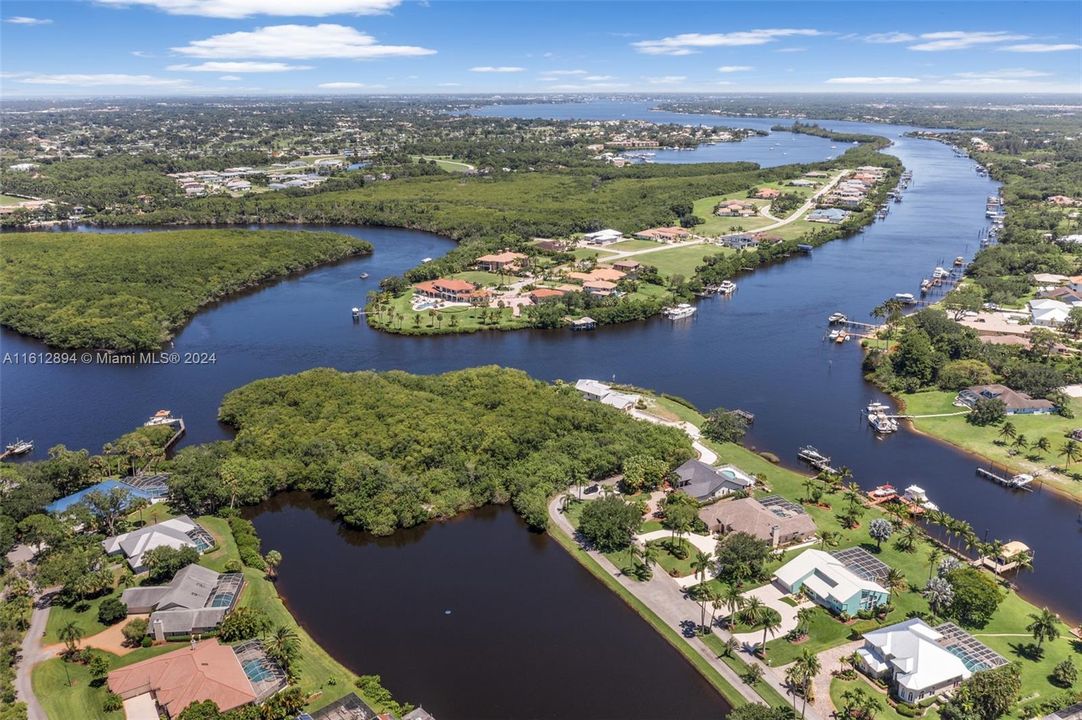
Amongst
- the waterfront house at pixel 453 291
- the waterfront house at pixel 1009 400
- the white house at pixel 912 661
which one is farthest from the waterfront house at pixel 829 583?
the waterfront house at pixel 453 291

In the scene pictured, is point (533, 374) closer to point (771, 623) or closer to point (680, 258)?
point (771, 623)

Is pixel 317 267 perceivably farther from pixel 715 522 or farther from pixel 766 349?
pixel 715 522

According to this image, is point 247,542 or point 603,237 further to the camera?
point 603,237

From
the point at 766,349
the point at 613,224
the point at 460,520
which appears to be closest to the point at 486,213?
the point at 613,224

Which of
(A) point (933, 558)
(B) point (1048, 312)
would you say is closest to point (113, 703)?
(A) point (933, 558)

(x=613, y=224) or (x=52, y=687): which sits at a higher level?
(x=613, y=224)

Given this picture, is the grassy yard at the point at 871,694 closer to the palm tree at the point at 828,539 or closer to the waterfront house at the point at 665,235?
the palm tree at the point at 828,539

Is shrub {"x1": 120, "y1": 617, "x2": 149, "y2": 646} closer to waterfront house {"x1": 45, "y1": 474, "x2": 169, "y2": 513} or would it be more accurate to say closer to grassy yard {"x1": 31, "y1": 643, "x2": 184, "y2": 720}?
grassy yard {"x1": 31, "y1": 643, "x2": 184, "y2": 720}

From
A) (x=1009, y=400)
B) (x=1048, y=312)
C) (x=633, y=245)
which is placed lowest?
(x=1009, y=400)
